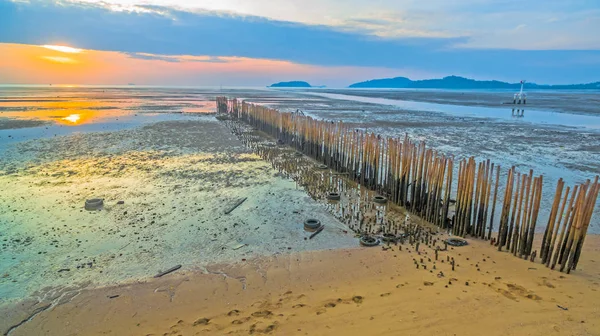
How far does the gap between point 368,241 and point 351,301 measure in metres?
2.30

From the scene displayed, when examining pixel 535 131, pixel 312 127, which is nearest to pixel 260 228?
pixel 312 127

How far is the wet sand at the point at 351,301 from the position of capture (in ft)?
15.1

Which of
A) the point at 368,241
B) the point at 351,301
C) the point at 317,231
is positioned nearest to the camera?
the point at 351,301

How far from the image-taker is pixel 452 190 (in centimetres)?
1120

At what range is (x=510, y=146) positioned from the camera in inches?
738

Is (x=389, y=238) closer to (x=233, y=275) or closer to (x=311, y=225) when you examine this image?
(x=311, y=225)

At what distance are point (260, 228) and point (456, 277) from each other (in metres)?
4.47

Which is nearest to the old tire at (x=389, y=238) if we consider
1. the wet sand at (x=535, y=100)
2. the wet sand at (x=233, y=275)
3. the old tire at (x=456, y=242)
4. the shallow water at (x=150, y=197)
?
the wet sand at (x=233, y=275)

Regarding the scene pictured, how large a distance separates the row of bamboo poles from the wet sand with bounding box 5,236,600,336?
0.61 meters

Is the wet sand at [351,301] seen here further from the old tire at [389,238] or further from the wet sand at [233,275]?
the old tire at [389,238]

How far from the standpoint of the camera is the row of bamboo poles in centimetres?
595

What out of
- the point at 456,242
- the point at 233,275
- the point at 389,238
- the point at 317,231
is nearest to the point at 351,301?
the point at 233,275

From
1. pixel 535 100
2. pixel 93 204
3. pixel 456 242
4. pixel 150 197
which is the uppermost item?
pixel 535 100

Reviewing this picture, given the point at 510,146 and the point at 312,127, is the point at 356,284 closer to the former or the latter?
the point at 312,127
